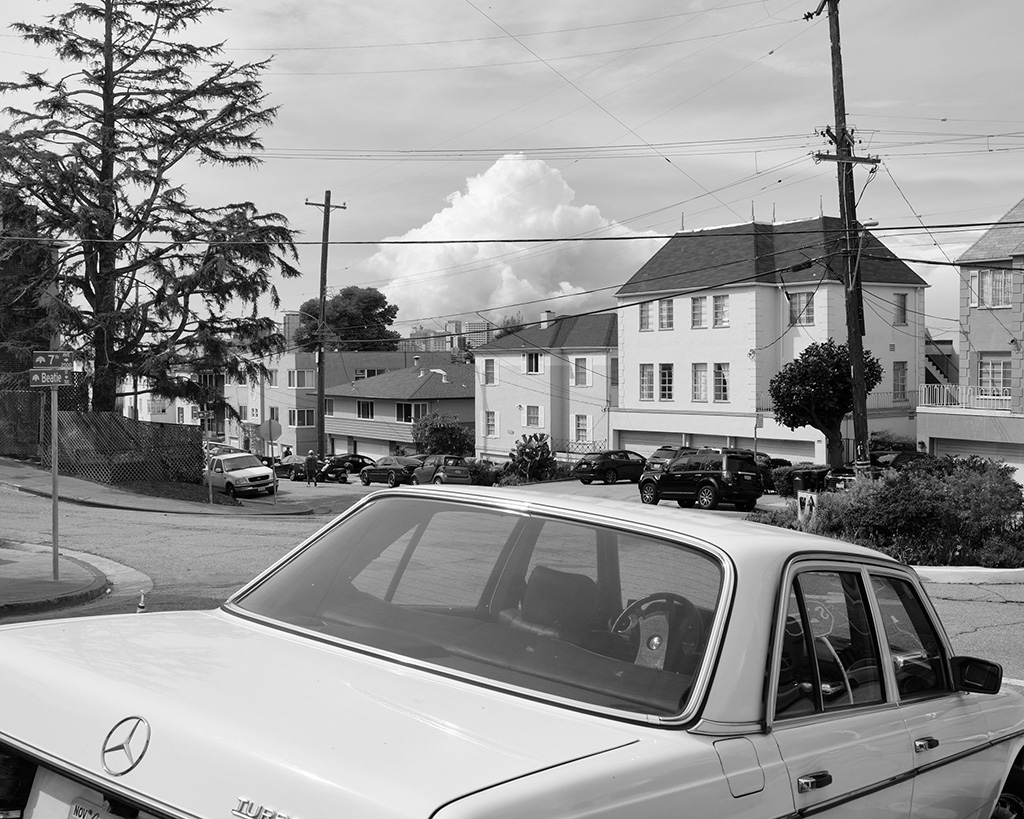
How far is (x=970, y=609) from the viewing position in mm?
13570

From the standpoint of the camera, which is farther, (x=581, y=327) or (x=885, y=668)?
(x=581, y=327)

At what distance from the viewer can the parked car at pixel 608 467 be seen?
152ft

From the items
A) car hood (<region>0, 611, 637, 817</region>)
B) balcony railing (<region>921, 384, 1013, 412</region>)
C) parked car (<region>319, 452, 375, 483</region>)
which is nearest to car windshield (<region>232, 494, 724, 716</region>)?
car hood (<region>0, 611, 637, 817</region>)

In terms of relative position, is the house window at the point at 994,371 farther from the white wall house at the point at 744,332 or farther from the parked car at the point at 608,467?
the parked car at the point at 608,467

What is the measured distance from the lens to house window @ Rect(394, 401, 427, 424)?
233ft

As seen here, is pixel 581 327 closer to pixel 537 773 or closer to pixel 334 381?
pixel 334 381

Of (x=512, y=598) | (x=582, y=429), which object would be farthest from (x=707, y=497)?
(x=512, y=598)

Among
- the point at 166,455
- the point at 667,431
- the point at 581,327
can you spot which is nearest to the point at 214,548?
the point at 166,455

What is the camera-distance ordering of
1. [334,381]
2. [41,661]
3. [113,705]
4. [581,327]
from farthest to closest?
1. [334,381]
2. [581,327]
3. [41,661]
4. [113,705]

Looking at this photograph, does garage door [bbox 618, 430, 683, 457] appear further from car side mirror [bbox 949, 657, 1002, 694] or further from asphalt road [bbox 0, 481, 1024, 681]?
car side mirror [bbox 949, 657, 1002, 694]

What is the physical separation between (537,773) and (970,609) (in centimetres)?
1285

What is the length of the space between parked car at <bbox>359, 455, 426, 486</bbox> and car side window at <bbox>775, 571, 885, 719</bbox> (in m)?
48.3

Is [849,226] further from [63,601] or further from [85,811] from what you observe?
[85,811]

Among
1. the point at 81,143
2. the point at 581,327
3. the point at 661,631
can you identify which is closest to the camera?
the point at 661,631
